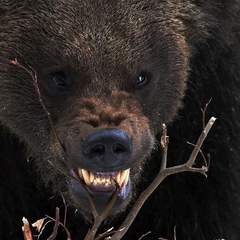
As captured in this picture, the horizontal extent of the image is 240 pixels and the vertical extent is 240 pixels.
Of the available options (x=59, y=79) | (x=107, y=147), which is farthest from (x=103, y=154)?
(x=59, y=79)

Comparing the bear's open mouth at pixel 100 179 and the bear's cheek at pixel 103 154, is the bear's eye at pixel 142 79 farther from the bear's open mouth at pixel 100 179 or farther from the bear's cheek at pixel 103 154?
the bear's open mouth at pixel 100 179

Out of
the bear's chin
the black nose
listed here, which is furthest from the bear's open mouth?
the black nose

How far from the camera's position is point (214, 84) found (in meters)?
7.16

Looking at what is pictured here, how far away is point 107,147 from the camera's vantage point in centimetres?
584

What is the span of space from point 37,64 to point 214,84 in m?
1.37

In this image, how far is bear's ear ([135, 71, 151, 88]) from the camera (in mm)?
6380

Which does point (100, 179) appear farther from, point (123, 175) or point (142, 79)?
point (142, 79)

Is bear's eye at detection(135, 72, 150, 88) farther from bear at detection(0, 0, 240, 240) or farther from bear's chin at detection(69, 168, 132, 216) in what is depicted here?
bear's chin at detection(69, 168, 132, 216)

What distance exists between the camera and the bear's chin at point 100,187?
19.8 feet

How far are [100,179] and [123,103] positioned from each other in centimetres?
45

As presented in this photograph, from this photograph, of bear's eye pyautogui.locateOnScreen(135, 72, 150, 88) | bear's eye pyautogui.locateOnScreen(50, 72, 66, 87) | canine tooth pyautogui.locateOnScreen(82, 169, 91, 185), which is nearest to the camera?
canine tooth pyautogui.locateOnScreen(82, 169, 91, 185)

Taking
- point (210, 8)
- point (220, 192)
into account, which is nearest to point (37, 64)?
point (210, 8)

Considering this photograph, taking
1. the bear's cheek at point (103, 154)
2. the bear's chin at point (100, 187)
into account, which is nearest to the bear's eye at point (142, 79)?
the bear's cheek at point (103, 154)

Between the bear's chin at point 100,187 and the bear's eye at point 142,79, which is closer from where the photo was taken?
the bear's chin at point 100,187
